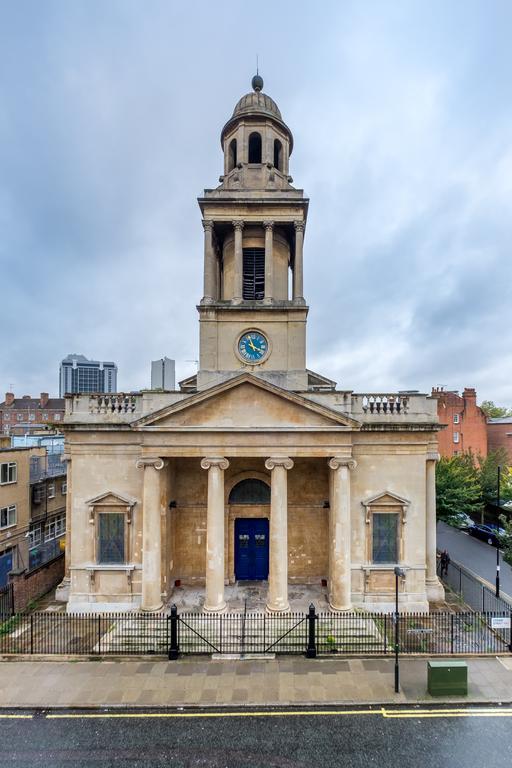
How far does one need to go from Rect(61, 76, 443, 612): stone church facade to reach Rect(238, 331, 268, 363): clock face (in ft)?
0.23

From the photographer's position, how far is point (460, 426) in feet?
152

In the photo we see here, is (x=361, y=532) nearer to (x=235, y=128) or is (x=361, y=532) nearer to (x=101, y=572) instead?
(x=101, y=572)

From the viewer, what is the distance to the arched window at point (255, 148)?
20.8m

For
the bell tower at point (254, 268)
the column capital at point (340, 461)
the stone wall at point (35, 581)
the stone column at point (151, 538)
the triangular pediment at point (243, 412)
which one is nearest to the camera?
the stone column at point (151, 538)

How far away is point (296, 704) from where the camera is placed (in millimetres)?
→ 11031

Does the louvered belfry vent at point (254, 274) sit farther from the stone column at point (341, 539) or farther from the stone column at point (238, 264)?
the stone column at point (341, 539)

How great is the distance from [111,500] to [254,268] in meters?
13.3

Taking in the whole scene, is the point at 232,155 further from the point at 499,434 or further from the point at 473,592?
the point at 499,434

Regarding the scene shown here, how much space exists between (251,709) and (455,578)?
14138 mm

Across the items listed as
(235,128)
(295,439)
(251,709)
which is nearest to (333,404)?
(295,439)

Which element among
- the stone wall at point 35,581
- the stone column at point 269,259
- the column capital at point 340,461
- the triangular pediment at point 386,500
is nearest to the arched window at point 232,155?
the stone column at point 269,259

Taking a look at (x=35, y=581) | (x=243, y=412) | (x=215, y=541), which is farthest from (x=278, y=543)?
(x=35, y=581)

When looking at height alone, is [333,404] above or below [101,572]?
above

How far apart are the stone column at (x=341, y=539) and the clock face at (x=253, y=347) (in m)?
6.13
